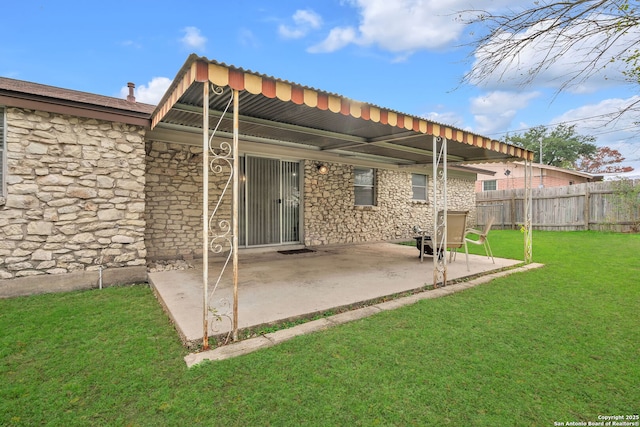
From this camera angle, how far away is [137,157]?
4.88m

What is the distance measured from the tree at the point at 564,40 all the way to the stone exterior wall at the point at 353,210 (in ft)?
16.7

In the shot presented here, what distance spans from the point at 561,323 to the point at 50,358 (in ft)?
15.2

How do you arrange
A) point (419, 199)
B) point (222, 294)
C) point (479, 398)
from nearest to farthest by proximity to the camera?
point (479, 398) < point (222, 294) < point (419, 199)

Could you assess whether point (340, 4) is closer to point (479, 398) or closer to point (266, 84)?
point (266, 84)

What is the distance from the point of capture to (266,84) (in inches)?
115

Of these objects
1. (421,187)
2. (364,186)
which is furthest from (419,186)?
(364,186)

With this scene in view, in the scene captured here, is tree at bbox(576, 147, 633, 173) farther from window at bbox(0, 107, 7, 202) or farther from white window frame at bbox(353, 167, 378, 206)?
A: window at bbox(0, 107, 7, 202)

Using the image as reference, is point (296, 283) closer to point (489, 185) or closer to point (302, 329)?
point (302, 329)

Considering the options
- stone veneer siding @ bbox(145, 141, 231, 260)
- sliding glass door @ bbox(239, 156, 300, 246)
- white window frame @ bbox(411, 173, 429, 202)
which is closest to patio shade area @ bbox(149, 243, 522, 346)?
sliding glass door @ bbox(239, 156, 300, 246)

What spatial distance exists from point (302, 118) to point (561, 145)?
1277 inches

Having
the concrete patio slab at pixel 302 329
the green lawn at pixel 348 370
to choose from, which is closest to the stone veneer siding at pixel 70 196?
the green lawn at pixel 348 370

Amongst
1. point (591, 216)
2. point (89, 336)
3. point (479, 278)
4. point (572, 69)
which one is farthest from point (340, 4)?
point (591, 216)

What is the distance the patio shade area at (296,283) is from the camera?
321cm

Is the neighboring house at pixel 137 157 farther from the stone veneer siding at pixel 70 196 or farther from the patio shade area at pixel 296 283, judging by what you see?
the patio shade area at pixel 296 283
